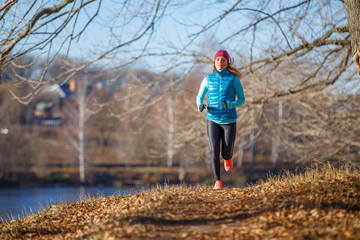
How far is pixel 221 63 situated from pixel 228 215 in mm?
2376

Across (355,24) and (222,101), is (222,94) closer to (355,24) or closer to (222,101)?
(222,101)

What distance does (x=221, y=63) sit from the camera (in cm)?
Result: 579

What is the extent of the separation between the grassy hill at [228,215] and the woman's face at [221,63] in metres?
1.76

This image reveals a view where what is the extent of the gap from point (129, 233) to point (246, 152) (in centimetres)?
3303

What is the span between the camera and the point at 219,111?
5746 millimetres

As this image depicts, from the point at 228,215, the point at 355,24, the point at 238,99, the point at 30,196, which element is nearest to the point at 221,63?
the point at 238,99

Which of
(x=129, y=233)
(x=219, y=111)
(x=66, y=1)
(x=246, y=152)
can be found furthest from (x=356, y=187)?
(x=246, y=152)

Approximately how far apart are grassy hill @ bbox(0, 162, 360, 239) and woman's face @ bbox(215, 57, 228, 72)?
176 cm

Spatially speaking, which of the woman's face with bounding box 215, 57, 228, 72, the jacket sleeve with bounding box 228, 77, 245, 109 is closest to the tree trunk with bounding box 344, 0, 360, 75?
the jacket sleeve with bounding box 228, 77, 245, 109

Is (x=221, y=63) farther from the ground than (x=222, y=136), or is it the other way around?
(x=221, y=63)

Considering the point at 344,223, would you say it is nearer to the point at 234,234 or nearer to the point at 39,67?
the point at 234,234

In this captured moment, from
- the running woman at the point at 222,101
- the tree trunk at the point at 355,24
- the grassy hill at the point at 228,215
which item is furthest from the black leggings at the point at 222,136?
the tree trunk at the point at 355,24

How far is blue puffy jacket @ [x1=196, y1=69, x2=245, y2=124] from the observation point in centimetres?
573

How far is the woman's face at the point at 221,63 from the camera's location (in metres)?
5.78
